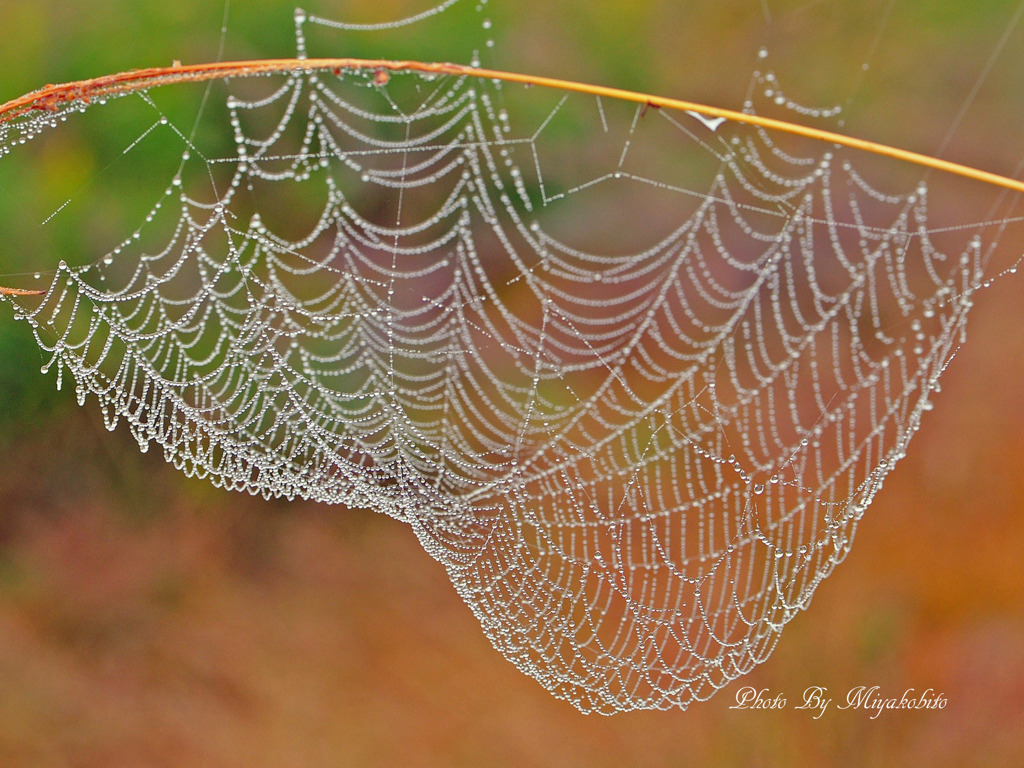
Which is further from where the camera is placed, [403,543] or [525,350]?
[403,543]

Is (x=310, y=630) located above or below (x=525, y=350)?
below

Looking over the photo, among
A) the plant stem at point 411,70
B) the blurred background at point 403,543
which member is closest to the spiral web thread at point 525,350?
the blurred background at point 403,543

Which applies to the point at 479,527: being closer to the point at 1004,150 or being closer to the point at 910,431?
the point at 910,431

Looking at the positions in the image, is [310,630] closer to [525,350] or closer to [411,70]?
[525,350]

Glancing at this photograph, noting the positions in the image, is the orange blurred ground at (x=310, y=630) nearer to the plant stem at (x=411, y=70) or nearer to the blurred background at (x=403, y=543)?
the blurred background at (x=403, y=543)

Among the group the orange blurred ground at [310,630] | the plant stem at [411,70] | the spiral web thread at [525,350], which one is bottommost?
the orange blurred ground at [310,630]

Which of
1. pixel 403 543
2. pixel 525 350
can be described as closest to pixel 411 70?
pixel 525 350
